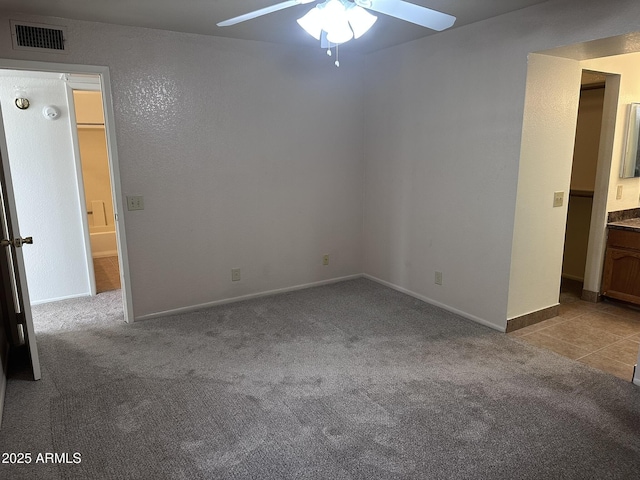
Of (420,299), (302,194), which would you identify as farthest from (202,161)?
(420,299)

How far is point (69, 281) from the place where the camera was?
14.5 feet

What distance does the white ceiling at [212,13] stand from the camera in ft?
9.22

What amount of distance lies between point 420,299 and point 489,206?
3.91ft

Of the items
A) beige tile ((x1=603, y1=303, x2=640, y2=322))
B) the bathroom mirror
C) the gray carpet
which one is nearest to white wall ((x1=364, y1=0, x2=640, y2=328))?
the gray carpet

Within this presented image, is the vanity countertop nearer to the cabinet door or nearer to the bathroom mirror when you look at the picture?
the cabinet door

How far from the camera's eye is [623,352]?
315 cm

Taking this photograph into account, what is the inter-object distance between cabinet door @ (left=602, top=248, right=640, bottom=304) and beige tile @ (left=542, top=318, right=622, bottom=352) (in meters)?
0.71

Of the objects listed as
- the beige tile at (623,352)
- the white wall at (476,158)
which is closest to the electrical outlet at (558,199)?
the white wall at (476,158)

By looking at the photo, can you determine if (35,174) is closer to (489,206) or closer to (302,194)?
(302,194)

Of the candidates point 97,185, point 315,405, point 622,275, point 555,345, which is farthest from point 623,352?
point 97,185

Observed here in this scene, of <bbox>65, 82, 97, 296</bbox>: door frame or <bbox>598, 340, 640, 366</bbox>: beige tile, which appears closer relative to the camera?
<bbox>598, 340, 640, 366</bbox>: beige tile

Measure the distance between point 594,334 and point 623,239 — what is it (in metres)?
1.09

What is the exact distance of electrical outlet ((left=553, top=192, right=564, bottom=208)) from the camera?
11.5 feet

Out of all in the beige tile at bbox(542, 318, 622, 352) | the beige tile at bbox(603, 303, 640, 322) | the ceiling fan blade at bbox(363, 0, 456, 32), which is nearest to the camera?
the ceiling fan blade at bbox(363, 0, 456, 32)
